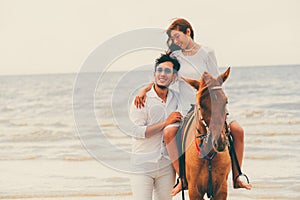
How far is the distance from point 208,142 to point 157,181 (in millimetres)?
763

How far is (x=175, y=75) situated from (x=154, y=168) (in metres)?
0.77

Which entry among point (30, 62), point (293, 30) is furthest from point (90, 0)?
point (293, 30)

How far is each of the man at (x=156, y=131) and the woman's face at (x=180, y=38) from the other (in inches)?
5.5

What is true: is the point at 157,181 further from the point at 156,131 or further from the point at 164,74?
the point at 164,74

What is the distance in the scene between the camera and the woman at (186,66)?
159 inches

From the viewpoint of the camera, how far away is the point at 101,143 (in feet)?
39.2

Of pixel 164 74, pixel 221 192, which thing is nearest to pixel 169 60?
pixel 164 74

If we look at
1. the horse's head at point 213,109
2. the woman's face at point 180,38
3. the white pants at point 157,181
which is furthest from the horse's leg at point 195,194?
the woman's face at point 180,38

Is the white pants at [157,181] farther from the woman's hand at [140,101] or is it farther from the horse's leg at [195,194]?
the woman's hand at [140,101]

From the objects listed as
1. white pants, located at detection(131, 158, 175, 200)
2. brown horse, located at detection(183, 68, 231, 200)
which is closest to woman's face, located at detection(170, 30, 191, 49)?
brown horse, located at detection(183, 68, 231, 200)

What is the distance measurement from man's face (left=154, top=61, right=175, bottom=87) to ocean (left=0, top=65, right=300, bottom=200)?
1.66ft

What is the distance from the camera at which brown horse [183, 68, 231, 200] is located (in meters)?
3.58

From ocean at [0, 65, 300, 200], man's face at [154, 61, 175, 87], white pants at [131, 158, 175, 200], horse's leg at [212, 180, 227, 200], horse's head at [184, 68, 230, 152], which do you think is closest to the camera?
horse's head at [184, 68, 230, 152]

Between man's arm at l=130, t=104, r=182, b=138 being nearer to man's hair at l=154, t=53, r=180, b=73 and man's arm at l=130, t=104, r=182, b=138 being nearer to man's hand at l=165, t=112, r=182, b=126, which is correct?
man's hand at l=165, t=112, r=182, b=126
